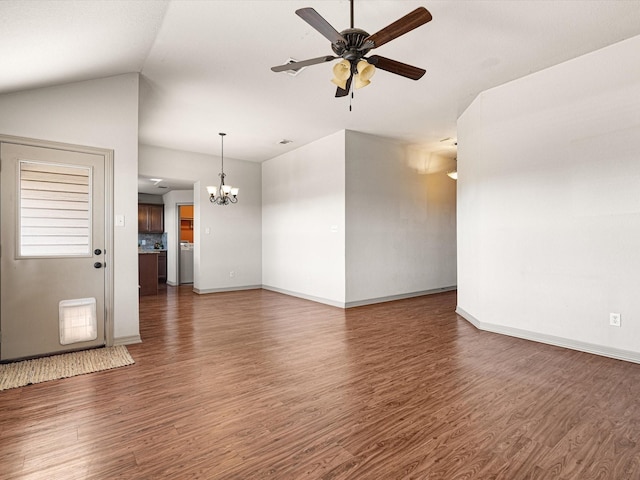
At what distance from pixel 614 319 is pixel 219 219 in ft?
22.2

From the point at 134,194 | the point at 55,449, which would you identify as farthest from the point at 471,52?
the point at 55,449

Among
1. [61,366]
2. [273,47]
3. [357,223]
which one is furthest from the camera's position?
[357,223]

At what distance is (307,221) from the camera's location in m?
6.69

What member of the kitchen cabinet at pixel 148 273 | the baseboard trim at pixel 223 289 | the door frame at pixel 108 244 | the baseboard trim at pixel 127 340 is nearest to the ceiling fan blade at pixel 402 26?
the door frame at pixel 108 244

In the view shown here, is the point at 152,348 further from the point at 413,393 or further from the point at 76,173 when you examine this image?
the point at 413,393

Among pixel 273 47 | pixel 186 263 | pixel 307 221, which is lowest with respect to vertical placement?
pixel 186 263

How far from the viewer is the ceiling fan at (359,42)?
2133 mm

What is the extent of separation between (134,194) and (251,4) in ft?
7.87

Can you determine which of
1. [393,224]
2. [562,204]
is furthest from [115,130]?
[562,204]

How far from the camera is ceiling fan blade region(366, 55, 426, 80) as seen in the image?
2.50 meters

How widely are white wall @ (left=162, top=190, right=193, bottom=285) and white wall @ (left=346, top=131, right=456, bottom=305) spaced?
5089mm

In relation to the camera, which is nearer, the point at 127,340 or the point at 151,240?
the point at 127,340

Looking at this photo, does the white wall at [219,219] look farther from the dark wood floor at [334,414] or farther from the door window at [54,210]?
the dark wood floor at [334,414]

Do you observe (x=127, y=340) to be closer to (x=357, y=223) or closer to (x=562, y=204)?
(x=357, y=223)
